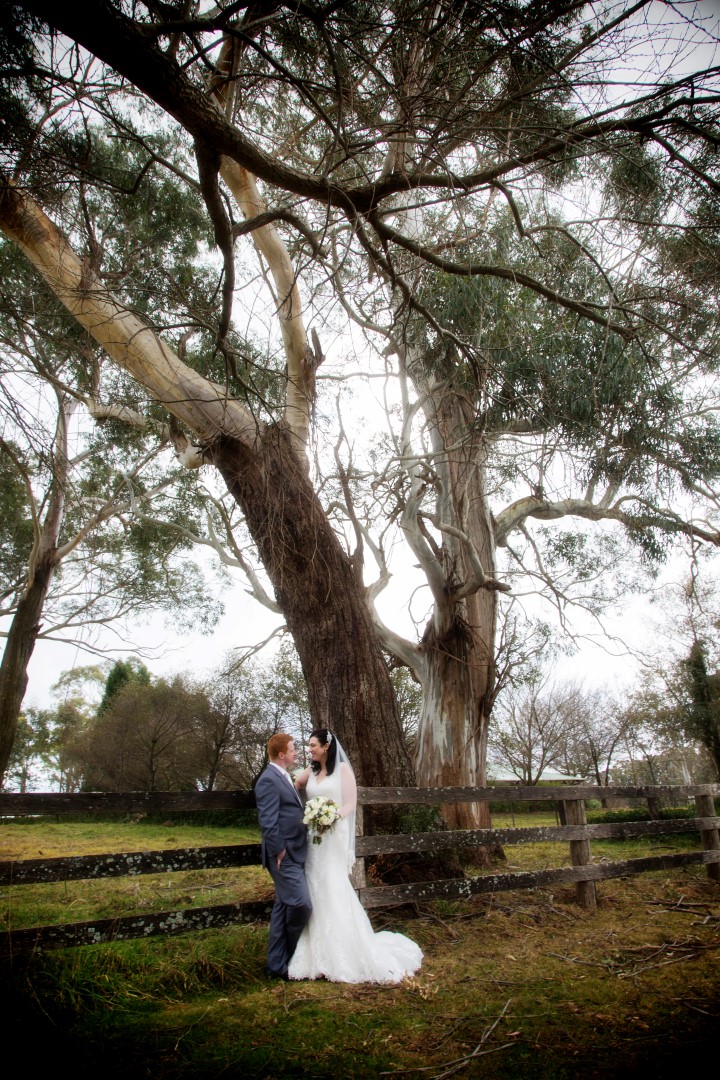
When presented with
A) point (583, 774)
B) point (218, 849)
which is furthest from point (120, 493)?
point (583, 774)

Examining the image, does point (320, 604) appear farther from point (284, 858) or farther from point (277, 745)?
point (284, 858)

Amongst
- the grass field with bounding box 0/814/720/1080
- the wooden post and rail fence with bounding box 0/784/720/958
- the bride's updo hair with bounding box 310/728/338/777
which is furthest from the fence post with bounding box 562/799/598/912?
the bride's updo hair with bounding box 310/728/338/777

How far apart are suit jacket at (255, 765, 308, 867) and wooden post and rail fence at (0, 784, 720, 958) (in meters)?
0.18

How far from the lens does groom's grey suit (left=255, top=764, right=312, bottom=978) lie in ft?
12.8

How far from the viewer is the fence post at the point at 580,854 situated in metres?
5.51

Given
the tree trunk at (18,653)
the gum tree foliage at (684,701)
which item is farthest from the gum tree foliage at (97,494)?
the gum tree foliage at (684,701)

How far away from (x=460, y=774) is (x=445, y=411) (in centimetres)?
468

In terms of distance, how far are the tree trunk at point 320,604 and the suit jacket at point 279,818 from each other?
3.61 feet

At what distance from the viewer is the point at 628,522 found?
33.8ft

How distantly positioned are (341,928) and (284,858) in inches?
19.3

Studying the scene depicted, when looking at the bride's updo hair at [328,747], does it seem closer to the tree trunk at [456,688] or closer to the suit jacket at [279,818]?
the suit jacket at [279,818]

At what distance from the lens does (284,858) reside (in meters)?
4.07

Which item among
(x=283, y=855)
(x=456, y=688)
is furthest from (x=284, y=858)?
(x=456, y=688)

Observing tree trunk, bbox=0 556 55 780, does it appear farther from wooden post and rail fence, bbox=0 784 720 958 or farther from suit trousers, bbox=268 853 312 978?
suit trousers, bbox=268 853 312 978
